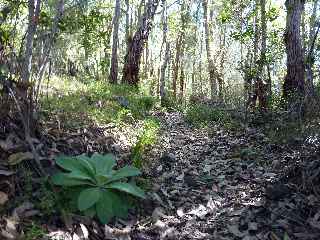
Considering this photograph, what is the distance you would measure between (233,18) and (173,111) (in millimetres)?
3411

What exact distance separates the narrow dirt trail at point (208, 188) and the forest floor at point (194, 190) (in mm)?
10

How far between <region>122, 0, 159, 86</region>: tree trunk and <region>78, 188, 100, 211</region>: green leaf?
9.20 metres

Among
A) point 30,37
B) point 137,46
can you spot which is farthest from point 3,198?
point 137,46

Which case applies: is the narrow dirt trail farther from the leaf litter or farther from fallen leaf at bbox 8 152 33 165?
fallen leaf at bbox 8 152 33 165

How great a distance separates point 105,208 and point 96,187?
0.73ft

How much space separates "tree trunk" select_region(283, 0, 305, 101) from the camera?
8406mm

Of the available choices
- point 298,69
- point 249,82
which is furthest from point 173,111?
point 298,69

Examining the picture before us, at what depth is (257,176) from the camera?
530 centimetres

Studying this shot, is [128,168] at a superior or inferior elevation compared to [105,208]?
superior

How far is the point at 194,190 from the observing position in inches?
198

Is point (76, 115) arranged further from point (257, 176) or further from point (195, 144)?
point (257, 176)

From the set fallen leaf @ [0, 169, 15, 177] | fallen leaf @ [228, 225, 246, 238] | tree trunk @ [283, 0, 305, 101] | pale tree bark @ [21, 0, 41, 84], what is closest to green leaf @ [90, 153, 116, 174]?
fallen leaf @ [0, 169, 15, 177]

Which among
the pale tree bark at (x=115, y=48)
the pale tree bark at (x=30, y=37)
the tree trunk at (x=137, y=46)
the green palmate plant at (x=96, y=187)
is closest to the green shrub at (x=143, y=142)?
the green palmate plant at (x=96, y=187)

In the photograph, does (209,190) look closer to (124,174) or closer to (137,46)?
(124,174)
